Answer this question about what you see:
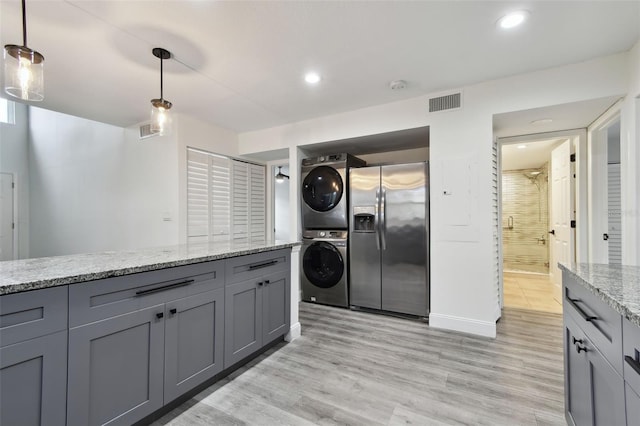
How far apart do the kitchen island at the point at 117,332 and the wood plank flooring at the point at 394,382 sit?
26 cm

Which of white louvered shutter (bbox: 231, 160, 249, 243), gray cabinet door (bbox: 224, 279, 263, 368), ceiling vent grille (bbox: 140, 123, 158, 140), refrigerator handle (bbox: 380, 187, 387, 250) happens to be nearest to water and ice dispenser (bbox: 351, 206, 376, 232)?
refrigerator handle (bbox: 380, 187, 387, 250)

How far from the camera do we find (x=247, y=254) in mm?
2150

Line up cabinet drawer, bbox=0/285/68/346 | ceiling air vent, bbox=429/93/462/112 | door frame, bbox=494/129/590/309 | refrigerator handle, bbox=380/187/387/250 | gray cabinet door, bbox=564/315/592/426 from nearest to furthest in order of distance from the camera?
cabinet drawer, bbox=0/285/68/346 → gray cabinet door, bbox=564/315/592/426 → ceiling air vent, bbox=429/93/462/112 → door frame, bbox=494/129/590/309 → refrigerator handle, bbox=380/187/387/250

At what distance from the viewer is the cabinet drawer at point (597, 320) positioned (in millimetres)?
921

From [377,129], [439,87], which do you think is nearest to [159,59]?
[377,129]

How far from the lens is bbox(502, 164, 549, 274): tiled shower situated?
19.6 feet

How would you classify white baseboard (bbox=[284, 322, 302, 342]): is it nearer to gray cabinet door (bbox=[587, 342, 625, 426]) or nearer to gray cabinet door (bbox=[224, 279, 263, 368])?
gray cabinet door (bbox=[224, 279, 263, 368])

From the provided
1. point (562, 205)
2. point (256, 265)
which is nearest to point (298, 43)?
point (256, 265)

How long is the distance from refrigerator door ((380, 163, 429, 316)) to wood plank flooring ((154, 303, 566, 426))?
42 centimetres

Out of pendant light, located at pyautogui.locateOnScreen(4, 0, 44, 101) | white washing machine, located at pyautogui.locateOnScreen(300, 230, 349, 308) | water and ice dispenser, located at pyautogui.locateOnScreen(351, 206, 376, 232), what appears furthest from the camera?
white washing machine, located at pyautogui.locateOnScreen(300, 230, 349, 308)

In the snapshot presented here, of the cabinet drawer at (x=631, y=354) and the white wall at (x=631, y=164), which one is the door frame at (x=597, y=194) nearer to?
the white wall at (x=631, y=164)

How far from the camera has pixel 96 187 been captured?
15.4 feet

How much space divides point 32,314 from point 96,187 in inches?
176

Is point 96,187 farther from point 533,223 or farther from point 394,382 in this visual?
point 533,223
